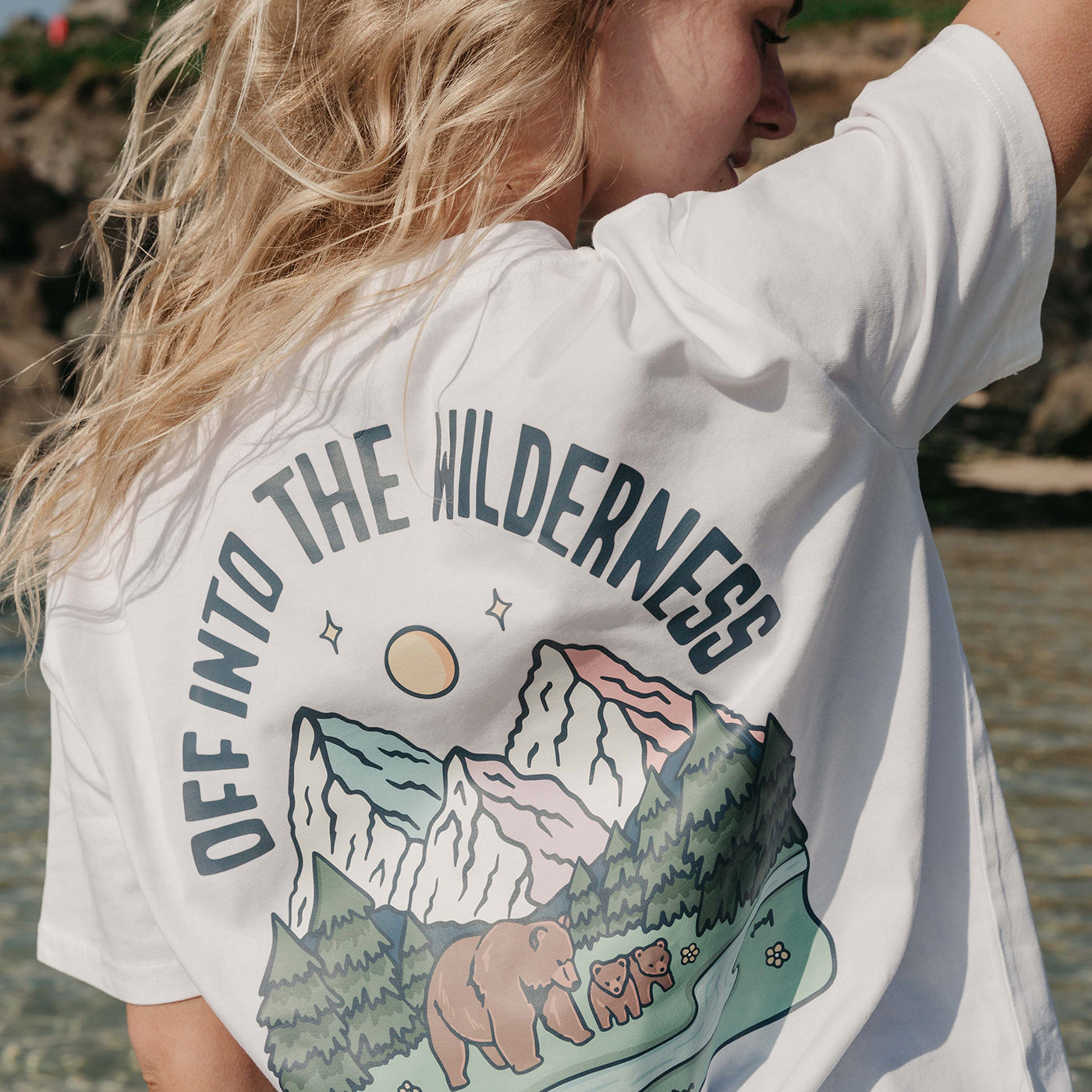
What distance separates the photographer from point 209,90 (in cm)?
89

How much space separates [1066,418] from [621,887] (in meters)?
10.5

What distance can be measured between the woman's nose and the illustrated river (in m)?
1.89

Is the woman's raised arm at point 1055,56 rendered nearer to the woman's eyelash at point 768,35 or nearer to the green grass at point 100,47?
the woman's eyelash at point 768,35

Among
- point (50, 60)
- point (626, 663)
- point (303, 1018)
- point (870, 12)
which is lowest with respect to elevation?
point (870, 12)

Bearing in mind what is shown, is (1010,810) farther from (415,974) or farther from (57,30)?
(57,30)

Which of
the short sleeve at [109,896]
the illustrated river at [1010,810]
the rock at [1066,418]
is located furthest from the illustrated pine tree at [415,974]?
the rock at [1066,418]

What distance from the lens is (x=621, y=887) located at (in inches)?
28.8

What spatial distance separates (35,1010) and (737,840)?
3.06m

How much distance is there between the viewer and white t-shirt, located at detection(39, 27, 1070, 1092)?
69 cm

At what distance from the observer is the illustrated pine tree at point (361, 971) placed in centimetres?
78

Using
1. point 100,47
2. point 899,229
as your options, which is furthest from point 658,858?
point 100,47

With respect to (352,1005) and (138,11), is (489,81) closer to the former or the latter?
(352,1005)

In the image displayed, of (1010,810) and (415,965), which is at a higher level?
(415,965)

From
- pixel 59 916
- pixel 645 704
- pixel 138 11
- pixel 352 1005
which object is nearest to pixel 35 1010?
pixel 59 916
